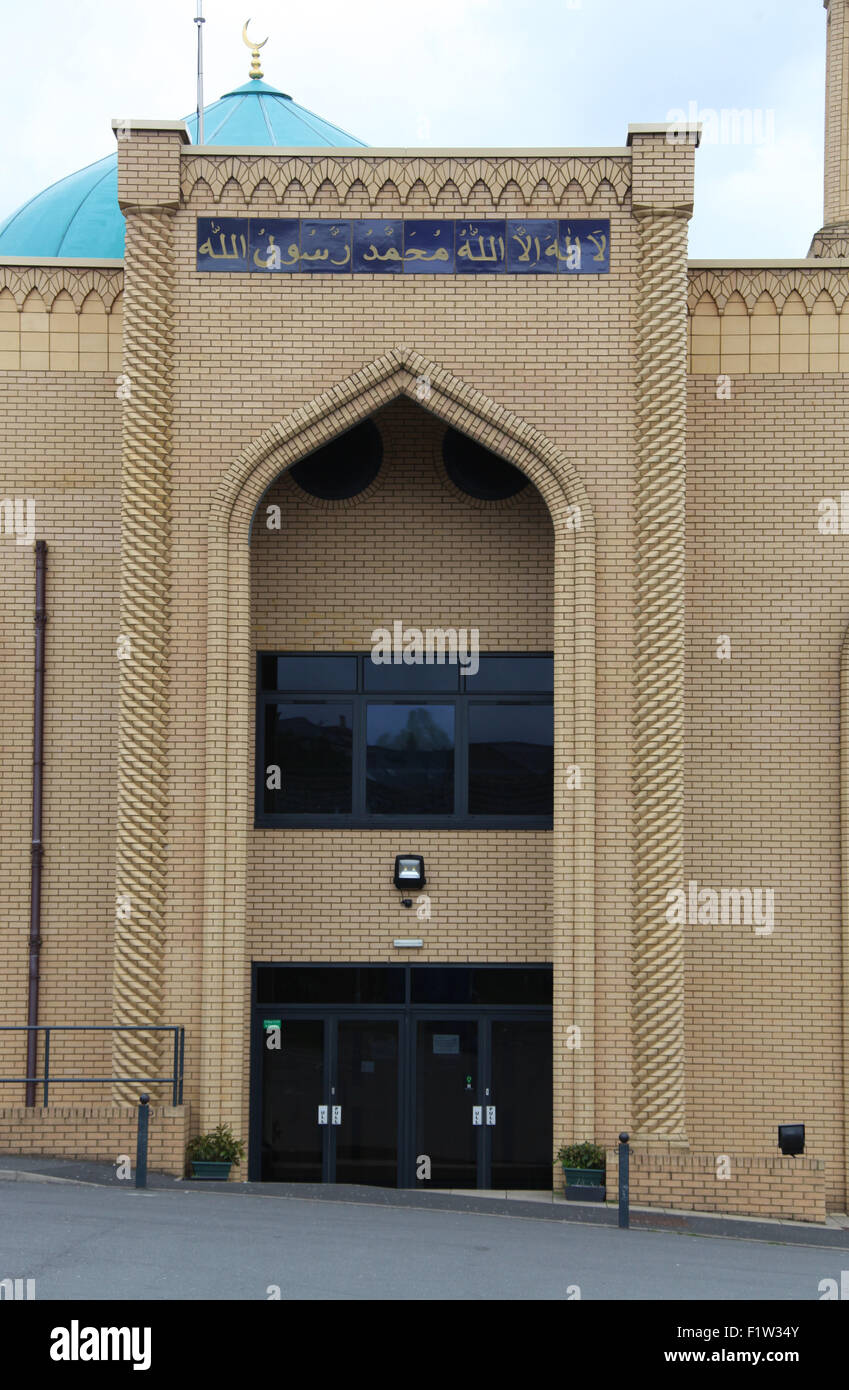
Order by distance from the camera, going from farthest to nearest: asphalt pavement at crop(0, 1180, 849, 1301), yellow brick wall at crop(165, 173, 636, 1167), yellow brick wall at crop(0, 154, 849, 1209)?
yellow brick wall at crop(0, 154, 849, 1209) < yellow brick wall at crop(165, 173, 636, 1167) < asphalt pavement at crop(0, 1180, 849, 1301)

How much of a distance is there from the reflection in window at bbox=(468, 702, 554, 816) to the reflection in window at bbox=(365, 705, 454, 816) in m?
0.28

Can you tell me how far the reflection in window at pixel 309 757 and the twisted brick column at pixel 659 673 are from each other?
3.40 meters

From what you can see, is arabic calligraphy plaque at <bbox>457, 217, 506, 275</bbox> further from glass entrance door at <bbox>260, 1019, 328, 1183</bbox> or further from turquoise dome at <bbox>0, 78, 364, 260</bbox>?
turquoise dome at <bbox>0, 78, 364, 260</bbox>

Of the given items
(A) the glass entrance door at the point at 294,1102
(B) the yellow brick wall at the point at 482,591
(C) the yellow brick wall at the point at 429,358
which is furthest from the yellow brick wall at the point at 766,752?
(A) the glass entrance door at the point at 294,1102

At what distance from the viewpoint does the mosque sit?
587 inches

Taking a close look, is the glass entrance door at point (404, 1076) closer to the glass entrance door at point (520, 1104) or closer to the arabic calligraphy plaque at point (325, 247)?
the glass entrance door at point (520, 1104)

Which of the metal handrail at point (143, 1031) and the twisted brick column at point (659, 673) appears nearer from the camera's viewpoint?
the metal handrail at point (143, 1031)

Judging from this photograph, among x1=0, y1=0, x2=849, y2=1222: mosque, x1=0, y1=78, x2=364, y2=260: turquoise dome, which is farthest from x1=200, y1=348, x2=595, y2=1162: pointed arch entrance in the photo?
x1=0, y1=78, x2=364, y2=260: turquoise dome

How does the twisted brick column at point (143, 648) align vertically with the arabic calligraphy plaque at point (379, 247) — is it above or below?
below

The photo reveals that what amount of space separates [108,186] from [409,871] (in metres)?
13.9

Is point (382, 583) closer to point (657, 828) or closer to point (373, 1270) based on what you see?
point (657, 828)

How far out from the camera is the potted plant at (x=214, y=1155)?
1433cm

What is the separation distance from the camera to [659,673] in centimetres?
1507

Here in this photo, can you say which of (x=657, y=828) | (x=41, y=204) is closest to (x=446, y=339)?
(x=657, y=828)
